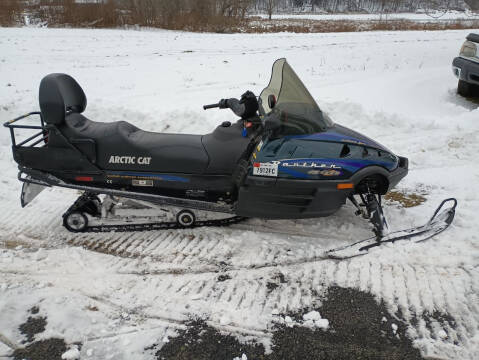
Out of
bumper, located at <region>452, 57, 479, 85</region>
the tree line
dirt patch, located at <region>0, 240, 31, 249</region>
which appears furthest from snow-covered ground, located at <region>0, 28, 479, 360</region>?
the tree line

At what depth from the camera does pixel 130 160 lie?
3.44m

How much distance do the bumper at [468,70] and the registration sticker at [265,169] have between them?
5.16m

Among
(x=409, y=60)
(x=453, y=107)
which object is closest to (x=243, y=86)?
(x=453, y=107)

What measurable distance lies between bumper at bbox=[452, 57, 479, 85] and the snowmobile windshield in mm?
4591

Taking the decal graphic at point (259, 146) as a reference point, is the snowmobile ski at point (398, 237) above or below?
below

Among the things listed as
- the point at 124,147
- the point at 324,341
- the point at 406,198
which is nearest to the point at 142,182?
the point at 124,147

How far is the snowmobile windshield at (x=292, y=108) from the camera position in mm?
3205

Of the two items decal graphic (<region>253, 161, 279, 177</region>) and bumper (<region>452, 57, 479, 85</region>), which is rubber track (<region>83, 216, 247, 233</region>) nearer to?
decal graphic (<region>253, 161, 279, 177</region>)

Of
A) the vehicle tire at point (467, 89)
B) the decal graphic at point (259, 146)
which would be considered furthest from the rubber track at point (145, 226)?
the vehicle tire at point (467, 89)

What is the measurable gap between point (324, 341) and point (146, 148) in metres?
2.14

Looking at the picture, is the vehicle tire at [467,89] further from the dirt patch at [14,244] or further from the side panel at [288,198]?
the dirt patch at [14,244]

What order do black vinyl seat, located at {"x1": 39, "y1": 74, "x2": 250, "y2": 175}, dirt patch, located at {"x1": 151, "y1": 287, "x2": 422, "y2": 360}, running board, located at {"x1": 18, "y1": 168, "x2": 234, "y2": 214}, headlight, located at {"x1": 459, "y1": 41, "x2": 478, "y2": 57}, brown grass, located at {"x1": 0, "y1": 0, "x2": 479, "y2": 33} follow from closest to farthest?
dirt patch, located at {"x1": 151, "y1": 287, "x2": 422, "y2": 360}, black vinyl seat, located at {"x1": 39, "y1": 74, "x2": 250, "y2": 175}, running board, located at {"x1": 18, "y1": 168, "x2": 234, "y2": 214}, headlight, located at {"x1": 459, "y1": 41, "x2": 478, "y2": 57}, brown grass, located at {"x1": 0, "y1": 0, "x2": 479, "y2": 33}

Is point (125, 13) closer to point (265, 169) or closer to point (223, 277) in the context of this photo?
point (265, 169)

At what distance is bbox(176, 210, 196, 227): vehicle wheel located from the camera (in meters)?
3.63
